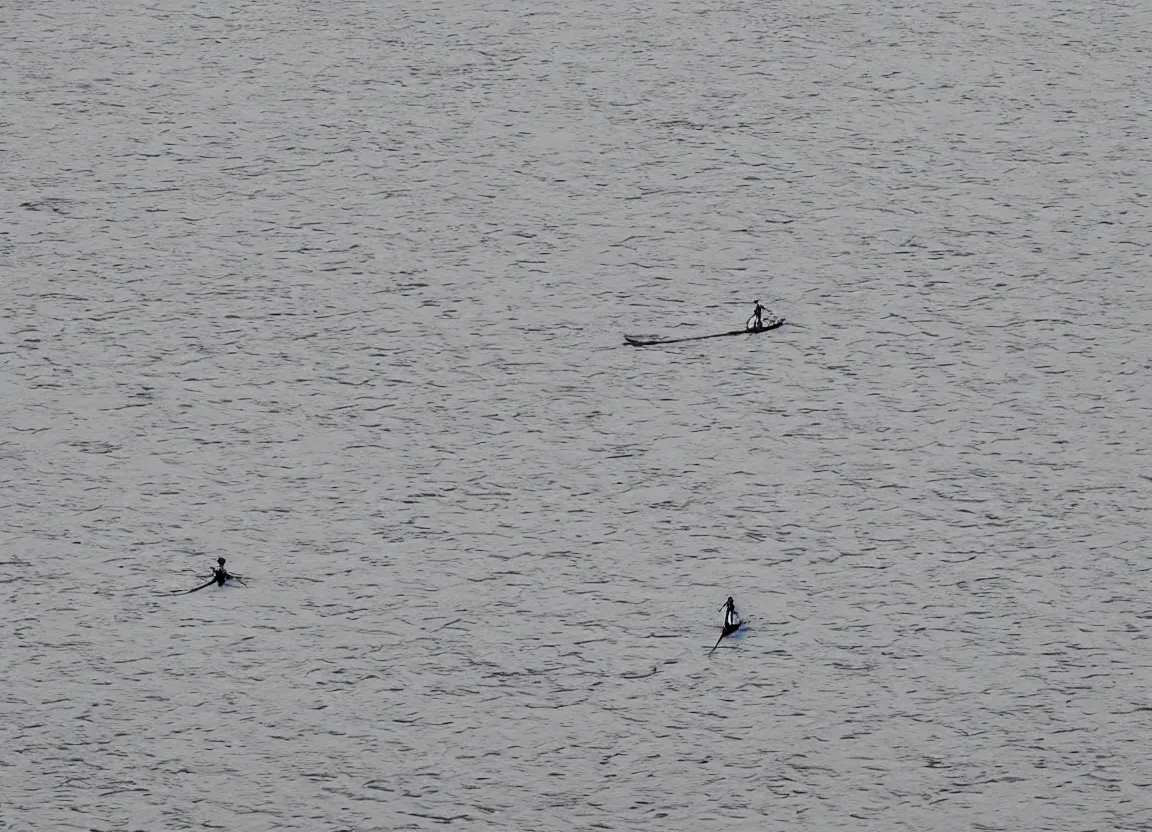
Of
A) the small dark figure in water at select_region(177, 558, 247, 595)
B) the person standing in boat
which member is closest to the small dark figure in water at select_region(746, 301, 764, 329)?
the person standing in boat

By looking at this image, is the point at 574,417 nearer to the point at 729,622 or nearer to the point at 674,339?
the point at 674,339

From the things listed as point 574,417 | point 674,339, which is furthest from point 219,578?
point 674,339

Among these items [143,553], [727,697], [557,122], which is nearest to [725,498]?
[727,697]

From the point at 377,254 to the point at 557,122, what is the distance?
30 centimetres

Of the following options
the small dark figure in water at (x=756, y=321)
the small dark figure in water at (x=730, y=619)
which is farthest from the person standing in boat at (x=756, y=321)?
the small dark figure in water at (x=730, y=619)

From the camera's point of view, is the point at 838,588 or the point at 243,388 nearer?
the point at 838,588

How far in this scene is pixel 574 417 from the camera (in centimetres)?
134

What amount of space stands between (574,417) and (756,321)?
0.21 m

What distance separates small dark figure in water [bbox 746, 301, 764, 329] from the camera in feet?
4.71

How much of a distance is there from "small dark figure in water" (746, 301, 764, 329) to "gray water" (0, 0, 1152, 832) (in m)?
0.02

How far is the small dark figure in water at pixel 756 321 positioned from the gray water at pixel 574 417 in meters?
0.02

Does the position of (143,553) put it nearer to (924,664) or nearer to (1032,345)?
(924,664)

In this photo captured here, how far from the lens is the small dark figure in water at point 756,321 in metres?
1.43

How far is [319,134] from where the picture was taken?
172 cm
